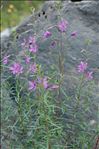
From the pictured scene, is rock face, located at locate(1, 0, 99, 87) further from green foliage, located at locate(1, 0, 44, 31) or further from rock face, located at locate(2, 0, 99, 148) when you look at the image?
green foliage, located at locate(1, 0, 44, 31)

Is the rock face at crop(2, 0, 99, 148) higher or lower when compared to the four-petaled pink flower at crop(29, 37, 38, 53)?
higher

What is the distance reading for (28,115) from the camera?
12.2ft

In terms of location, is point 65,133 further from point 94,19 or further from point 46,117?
point 94,19

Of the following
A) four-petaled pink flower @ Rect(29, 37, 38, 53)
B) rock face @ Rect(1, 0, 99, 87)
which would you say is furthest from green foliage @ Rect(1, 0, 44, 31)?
four-petaled pink flower @ Rect(29, 37, 38, 53)

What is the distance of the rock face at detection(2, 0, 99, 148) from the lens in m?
4.11

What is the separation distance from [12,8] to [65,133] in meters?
6.22

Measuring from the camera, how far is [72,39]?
174 inches

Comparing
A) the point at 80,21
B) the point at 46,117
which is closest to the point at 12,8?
the point at 80,21

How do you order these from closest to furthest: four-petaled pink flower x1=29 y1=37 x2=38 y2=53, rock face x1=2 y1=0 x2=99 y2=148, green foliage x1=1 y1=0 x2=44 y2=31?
four-petaled pink flower x1=29 y1=37 x2=38 y2=53
rock face x1=2 y1=0 x2=99 y2=148
green foliage x1=1 y1=0 x2=44 y2=31

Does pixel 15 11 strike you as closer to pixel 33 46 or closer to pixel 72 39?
pixel 72 39

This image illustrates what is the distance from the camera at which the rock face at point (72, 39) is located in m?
4.11

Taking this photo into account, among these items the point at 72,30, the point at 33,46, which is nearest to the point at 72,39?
the point at 72,30

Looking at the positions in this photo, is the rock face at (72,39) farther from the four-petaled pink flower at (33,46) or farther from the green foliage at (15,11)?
the green foliage at (15,11)

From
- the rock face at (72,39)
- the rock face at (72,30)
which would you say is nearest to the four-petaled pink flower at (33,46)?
the rock face at (72,39)
